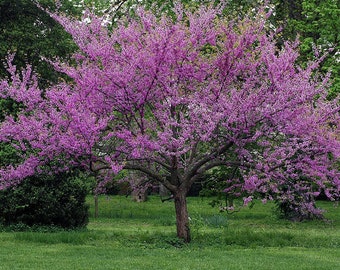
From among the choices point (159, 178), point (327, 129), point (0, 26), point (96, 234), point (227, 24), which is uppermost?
point (0, 26)

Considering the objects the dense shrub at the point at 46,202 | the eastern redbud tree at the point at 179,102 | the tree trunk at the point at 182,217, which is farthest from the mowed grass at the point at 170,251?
the eastern redbud tree at the point at 179,102

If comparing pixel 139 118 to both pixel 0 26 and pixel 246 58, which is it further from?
pixel 0 26

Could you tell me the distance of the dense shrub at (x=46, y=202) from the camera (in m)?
17.3

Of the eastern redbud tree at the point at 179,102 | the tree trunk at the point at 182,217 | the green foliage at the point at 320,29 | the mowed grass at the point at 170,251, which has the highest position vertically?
the green foliage at the point at 320,29

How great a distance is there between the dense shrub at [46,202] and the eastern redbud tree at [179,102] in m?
4.29

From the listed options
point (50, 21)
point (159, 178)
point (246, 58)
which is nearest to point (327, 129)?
point (246, 58)

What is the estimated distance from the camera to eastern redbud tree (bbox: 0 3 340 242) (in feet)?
39.6

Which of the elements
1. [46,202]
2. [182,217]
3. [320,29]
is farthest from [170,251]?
[320,29]

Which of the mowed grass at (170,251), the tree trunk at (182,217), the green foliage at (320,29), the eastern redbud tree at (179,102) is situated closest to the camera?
the mowed grass at (170,251)

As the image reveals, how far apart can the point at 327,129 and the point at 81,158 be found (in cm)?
603

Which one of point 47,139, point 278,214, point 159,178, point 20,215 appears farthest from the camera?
point 278,214

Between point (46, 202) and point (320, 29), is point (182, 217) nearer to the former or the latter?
point (46, 202)

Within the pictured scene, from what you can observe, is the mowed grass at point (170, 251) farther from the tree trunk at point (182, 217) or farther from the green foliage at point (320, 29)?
the green foliage at point (320, 29)

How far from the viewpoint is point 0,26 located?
92.8ft
